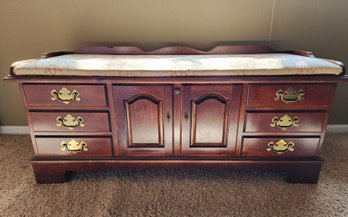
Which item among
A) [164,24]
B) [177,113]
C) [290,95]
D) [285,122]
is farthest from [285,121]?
[164,24]

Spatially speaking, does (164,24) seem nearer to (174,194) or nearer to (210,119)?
(210,119)

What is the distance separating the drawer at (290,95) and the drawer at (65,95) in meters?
0.69

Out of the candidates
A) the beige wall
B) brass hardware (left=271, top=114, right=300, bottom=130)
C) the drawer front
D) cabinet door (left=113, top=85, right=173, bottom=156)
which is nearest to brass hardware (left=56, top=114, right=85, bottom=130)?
the drawer front

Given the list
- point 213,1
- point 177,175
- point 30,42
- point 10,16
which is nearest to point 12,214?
point 177,175

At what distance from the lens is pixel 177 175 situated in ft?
3.91

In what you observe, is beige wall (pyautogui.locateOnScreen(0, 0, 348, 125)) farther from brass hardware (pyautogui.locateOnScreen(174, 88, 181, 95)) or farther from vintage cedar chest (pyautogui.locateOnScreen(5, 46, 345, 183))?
brass hardware (pyautogui.locateOnScreen(174, 88, 181, 95))

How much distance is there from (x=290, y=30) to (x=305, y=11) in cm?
14

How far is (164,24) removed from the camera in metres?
1.42

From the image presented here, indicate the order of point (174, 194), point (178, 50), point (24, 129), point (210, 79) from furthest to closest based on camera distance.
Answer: point (24, 129)
point (178, 50)
point (174, 194)
point (210, 79)

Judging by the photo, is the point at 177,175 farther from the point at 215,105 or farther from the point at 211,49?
the point at 211,49

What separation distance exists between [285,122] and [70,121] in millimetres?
1008

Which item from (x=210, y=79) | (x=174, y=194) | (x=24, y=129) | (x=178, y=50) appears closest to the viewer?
(x=210, y=79)

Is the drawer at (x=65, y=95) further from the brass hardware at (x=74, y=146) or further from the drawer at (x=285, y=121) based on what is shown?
the drawer at (x=285, y=121)

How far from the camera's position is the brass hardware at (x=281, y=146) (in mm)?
1063
